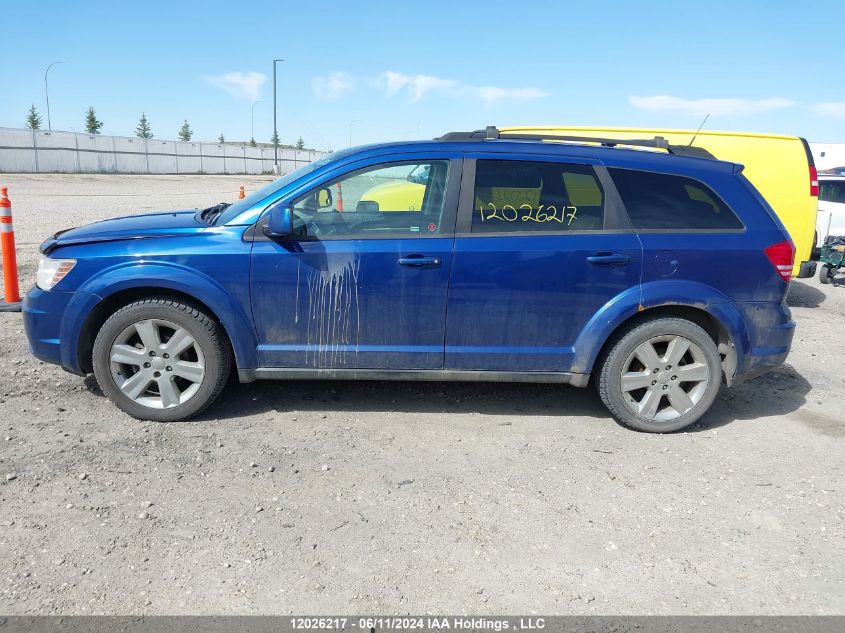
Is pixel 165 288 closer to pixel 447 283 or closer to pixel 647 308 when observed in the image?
pixel 447 283

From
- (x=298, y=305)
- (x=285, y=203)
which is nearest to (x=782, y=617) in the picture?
(x=298, y=305)

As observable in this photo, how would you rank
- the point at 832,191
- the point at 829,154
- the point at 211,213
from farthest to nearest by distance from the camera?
the point at 829,154, the point at 832,191, the point at 211,213

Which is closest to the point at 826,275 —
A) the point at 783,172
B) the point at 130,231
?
the point at 783,172

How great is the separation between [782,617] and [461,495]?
1512 mm

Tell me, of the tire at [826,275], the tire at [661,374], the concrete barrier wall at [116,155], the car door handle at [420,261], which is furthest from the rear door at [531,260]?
the concrete barrier wall at [116,155]

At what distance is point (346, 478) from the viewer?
3.61 m

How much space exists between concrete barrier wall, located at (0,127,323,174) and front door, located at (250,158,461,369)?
44.5 m

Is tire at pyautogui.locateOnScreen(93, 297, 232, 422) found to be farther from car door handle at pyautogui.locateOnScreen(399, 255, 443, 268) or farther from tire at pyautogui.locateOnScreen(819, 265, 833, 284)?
tire at pyautogui.locateOnScreen(819, 265, 833, 284)

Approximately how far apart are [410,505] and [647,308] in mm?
1965

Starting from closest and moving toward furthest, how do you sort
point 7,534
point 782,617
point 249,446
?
point 782,617
point 7,534
point 249,446

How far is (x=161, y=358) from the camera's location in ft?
13.6

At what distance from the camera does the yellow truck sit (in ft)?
27.0

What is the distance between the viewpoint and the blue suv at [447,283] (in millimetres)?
4051

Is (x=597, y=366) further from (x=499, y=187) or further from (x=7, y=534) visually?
(x=7, y=534)
